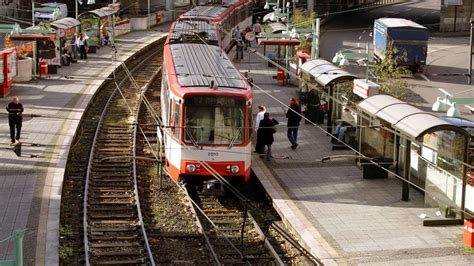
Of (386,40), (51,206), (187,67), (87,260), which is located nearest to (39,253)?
(87,260)

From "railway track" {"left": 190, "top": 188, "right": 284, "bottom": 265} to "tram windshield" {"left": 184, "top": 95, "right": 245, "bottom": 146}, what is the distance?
1.58 meters

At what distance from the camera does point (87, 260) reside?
16922mm

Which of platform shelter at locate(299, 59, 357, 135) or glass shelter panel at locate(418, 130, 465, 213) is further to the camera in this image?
platform shelter at locate(299, 59, 357, 135)

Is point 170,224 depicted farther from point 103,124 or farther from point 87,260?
point 103,124

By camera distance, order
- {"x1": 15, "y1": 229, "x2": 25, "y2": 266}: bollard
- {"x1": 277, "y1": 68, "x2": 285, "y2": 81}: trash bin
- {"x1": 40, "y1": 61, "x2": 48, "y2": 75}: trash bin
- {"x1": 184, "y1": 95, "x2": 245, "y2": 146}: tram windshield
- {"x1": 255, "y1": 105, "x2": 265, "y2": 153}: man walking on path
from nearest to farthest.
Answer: {"x1": 15, "y1": 229, "x2": 25, "y2": 266}: bollard < {"x1": 184, "y1": 95, "x2": 245, "y2": 146}: tram windshield < {"x1": 255, "y1": 105, "x2": 265, "y2": 153}: man walking on path < {"x1": 40, "y1": 61, "x2": 48, "y2": 75}: trash bin < {"x1": 277, "y1": 68, "x2": 285, "y2": 81}: trash bin

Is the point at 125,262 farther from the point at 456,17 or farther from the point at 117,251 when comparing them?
the point at 456,17

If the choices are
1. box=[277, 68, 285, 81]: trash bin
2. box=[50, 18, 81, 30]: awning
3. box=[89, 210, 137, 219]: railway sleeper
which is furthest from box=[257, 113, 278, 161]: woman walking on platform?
box=[50, 18, 81, 30]: awning

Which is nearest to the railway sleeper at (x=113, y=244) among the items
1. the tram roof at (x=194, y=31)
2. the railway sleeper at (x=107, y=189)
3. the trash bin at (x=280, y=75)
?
the railway sleeper at (x=107, y=189)

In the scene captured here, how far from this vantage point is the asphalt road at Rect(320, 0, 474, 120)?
41656 mm

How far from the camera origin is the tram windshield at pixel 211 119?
21.3 metres

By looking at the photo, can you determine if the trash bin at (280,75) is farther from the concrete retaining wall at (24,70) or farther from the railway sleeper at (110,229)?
the railway sleeper at (110,229)

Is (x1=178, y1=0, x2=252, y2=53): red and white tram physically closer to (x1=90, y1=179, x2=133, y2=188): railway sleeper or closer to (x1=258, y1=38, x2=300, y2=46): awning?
(x1=258, y1=38, x2=300, y2=46): awning

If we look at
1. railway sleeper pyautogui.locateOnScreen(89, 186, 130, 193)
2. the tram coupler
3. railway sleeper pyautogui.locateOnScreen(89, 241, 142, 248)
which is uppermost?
the tram coupler

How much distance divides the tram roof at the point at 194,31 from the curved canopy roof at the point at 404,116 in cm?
992
